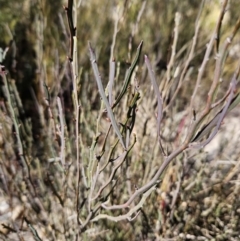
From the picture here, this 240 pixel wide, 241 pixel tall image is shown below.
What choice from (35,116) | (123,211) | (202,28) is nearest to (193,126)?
(123,211)

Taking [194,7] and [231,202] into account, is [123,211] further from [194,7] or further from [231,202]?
[194,7]

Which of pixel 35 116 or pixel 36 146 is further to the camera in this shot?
pixel 35 116

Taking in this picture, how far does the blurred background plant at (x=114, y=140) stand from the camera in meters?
0.90

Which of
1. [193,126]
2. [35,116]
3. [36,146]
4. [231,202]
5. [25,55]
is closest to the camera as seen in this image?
[193,126]

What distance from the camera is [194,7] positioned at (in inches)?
121

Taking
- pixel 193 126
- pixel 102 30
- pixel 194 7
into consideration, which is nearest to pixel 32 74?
pixel 102 30

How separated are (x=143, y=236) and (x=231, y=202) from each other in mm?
445

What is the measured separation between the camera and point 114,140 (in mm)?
1466

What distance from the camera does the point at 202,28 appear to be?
2953 millimetres

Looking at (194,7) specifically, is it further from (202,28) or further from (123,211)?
(123,211)

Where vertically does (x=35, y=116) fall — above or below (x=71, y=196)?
above

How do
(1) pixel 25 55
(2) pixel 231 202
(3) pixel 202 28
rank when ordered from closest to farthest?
(2) pixel 231 202 < (1) pixel 25 55 < (3) pixel 202 28

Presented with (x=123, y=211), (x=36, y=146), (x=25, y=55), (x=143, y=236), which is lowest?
(x=143, y=236)

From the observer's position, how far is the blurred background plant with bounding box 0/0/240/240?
35.5 inches
